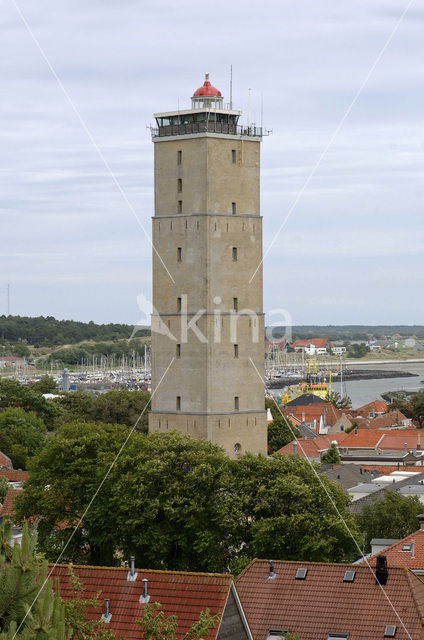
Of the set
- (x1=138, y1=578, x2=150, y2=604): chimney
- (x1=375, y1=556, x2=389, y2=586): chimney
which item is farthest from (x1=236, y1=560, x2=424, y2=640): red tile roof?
(x1=138, y1=578, x2=150, y2=604): chimney

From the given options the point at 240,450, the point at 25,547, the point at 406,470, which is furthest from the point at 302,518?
the point at 406,470

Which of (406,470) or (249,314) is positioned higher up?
(249,314)

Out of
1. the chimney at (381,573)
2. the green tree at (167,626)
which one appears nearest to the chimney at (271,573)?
the chimney at (381,573)

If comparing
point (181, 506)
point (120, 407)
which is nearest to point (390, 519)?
point (181, 506)

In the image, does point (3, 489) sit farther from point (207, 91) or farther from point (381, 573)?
point (381, 573)

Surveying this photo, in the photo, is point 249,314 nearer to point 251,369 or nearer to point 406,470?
point 251,369

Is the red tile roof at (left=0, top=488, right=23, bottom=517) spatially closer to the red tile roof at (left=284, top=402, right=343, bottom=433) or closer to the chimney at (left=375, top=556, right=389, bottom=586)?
the chimney at (left=375, top=556, right=389, bottom=586)

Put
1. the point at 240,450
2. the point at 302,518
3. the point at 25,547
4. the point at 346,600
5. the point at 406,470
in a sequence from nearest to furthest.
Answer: the point at 25,547 < the point at 346,600 < the point at 302,518 < the point at 240,450 < the point at 406,470
